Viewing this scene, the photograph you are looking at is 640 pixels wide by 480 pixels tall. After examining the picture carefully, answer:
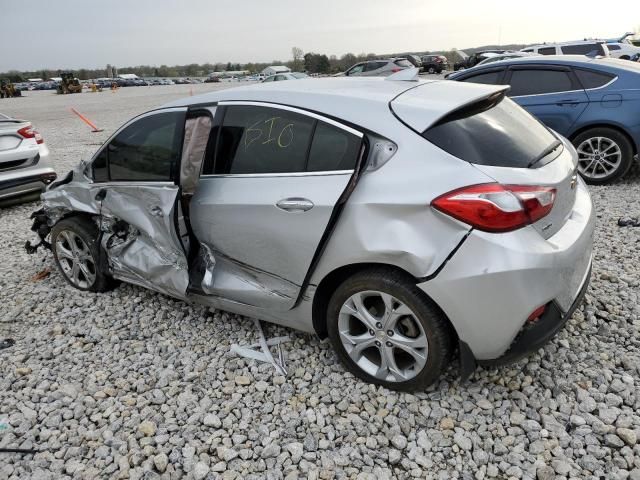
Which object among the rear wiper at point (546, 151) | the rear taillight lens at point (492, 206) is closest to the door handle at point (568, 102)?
the rear wiper at point (546, 151)

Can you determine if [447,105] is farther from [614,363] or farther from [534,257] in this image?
[614,363]

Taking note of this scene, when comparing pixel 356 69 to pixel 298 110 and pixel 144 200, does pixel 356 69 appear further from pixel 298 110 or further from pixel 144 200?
pixel 298 110

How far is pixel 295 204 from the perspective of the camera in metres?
2.62

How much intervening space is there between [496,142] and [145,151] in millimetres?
2340

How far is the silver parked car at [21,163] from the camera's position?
645 cm

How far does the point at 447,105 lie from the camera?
2518 millimetres

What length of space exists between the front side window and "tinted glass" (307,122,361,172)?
1023 millimetres

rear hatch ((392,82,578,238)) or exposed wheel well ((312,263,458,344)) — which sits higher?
rear hatch ((392,82,578,238))

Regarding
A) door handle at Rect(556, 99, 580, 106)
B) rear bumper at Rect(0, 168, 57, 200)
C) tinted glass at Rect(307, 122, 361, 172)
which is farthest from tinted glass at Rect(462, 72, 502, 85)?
rear bumper at Rect(0, 168, 57, 200)

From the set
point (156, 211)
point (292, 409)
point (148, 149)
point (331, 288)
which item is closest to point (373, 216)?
point (331, 288)

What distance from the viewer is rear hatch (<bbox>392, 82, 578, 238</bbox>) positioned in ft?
7.62

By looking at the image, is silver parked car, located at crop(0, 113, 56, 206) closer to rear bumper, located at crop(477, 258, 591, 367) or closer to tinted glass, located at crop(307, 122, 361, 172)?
tinted glass, located at crop(307, 122, 361, 172)

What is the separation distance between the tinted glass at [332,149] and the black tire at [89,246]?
6.86 feet

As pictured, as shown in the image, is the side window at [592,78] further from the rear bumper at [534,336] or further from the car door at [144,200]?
the car door at [144,200]
